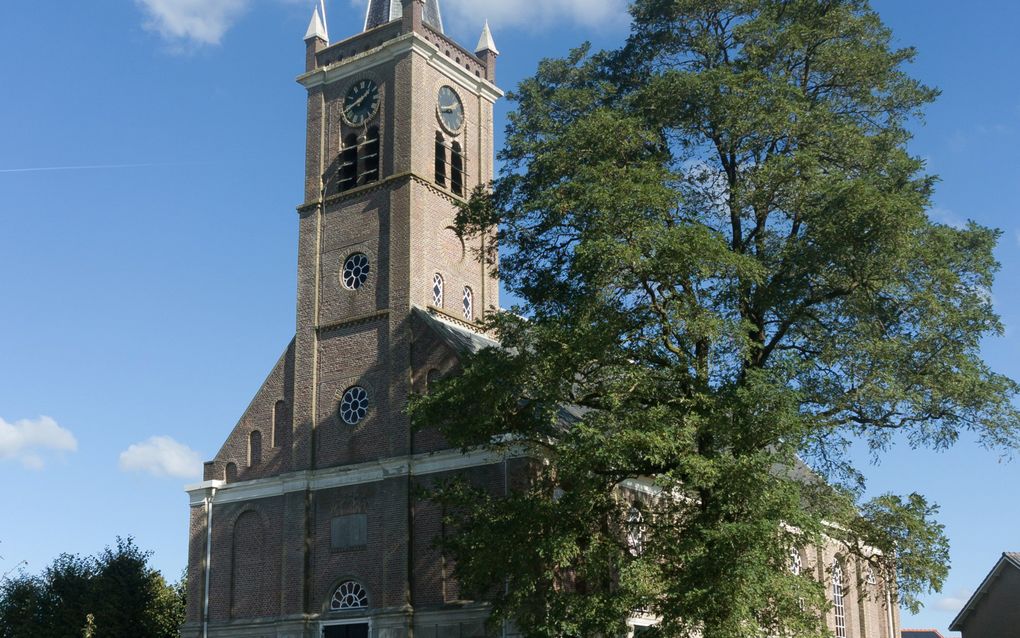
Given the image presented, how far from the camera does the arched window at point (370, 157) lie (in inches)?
1615

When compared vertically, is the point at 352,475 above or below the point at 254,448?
below

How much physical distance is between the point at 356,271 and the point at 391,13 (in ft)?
36.1

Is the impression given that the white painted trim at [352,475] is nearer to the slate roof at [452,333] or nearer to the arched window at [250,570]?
the arched window at [250,570]

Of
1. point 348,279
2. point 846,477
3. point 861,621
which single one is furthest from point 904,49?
point 861,621

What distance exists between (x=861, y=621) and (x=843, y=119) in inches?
1221

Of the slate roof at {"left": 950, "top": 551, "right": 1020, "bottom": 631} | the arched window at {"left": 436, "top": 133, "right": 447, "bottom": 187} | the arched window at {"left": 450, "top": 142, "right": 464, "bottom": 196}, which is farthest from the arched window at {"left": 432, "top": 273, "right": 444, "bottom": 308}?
Answer: the slate roof at {"left": 950, "top": 551, "right": 1020, "bottom": 631}

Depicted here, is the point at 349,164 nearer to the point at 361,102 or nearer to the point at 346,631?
the point at 361,102

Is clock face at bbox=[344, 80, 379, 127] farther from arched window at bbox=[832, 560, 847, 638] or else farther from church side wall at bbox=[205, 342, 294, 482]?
arched window at bbox=[832, 560, 847, 638]

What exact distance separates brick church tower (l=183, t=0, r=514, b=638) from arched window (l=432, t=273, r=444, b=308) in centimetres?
6

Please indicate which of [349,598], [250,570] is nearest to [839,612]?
[349,598]

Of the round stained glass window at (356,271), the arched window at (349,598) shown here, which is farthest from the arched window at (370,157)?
the arched window at (349,598)

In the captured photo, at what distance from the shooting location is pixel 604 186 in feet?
A: 84.5

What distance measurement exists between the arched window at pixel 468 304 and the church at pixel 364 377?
0.08 metres

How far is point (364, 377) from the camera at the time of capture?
37969 mm
